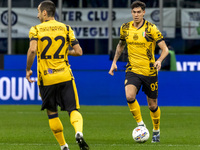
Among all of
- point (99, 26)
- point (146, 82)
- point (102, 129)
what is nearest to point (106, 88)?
point (102, 129)

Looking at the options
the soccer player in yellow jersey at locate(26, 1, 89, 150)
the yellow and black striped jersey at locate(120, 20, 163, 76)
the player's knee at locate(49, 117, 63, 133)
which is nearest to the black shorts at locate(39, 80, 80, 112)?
the soccer player in yellow jersey at locate(26, 1, 89, 150)

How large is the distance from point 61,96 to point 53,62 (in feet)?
1.43

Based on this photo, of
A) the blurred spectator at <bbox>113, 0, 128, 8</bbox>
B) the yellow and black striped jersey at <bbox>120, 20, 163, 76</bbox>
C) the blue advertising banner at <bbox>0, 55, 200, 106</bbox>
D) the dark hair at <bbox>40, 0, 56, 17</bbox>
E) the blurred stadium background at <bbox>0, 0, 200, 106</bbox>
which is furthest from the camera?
the blurred spectator at <bbox>113, 0, 128, 8</bbox>

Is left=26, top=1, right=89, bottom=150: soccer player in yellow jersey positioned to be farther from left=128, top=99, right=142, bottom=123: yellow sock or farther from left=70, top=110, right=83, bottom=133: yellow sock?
left=128, top=99, right=142, bottom=123: yellow sock

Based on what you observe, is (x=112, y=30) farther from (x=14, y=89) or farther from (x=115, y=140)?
(x=115, y=140)

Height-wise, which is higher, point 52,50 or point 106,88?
point 52,50

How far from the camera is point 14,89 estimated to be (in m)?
17.7

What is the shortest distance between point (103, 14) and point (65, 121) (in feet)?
38.6

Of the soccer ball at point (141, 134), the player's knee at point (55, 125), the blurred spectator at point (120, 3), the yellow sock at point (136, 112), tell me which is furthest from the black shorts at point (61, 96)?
the blurred spectator at point (120, 3)

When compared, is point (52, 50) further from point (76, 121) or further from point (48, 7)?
point (76, 121)

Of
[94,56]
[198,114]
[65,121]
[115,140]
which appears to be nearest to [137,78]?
[115,140]

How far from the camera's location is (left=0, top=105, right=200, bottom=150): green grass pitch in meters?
9.46

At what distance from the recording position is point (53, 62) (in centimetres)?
796

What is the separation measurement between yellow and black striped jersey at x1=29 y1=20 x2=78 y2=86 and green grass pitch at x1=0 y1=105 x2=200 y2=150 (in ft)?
4.72
